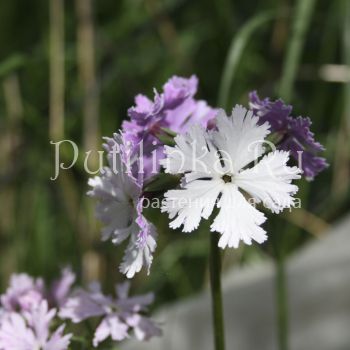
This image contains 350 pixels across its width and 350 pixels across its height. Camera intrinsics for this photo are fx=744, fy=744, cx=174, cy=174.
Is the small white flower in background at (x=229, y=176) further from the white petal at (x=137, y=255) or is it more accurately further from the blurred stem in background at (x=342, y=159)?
the blurred stem in background at (x=342, y=159)

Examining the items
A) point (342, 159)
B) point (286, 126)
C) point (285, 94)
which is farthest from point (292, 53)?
point (286, 126)

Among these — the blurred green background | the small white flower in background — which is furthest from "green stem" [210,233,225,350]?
the blurred green background

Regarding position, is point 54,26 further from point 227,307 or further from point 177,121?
point 177,121

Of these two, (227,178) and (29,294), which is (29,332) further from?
(227,178)

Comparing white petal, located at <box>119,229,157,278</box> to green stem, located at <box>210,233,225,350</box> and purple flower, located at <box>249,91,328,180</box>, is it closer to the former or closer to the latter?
green stem, located at <box>210,233,225,350</box>

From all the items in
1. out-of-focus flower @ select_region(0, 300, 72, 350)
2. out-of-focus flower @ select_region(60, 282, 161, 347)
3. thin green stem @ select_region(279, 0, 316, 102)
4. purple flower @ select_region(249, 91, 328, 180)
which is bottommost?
out-of-focus flower @ select_region(0, 300, 72, 350)

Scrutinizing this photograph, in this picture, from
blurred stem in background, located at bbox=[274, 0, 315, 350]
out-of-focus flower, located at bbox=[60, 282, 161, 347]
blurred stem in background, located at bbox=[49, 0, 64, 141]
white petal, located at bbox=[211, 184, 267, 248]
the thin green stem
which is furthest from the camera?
blurred stem in background, located at bbox=[49, 0, 64, 141]

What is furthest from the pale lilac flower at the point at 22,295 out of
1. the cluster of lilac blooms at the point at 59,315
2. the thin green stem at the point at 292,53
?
the thin green stem at the point at 292,53

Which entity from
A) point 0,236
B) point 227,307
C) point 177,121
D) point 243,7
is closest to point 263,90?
point 243,7
